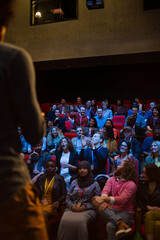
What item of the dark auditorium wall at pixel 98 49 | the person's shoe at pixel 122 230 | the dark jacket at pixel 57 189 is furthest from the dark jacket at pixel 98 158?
the dark auditorium wall at pixel 98 49

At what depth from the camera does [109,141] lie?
4.61 m

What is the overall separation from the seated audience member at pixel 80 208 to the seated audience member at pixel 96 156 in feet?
1.10

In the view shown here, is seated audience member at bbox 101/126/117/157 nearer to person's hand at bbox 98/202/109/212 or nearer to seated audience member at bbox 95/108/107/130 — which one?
seated audience member at bbox 95/108/107/130

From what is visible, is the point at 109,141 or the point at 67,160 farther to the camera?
the point at 109,141

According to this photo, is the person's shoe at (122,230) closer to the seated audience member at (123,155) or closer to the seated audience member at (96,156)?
the seated audience member at (96,156)

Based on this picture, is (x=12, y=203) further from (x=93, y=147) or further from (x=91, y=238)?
(x=93, y=147)

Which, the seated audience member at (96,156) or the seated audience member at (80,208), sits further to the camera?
the seated audience member at (96,156)

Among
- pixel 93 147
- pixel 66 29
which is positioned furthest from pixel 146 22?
pixel 93 147

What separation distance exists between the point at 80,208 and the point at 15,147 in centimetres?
263

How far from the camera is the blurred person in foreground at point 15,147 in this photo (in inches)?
25.2

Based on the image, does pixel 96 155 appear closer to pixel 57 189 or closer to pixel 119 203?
pixel 57 189

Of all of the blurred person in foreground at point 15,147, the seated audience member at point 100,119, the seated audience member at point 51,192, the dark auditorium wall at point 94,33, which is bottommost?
the seated audience member at point 51,192

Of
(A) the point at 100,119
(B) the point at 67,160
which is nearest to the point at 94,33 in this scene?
(A) the point at 100,119

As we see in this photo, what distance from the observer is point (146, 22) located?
7734 millimetres
